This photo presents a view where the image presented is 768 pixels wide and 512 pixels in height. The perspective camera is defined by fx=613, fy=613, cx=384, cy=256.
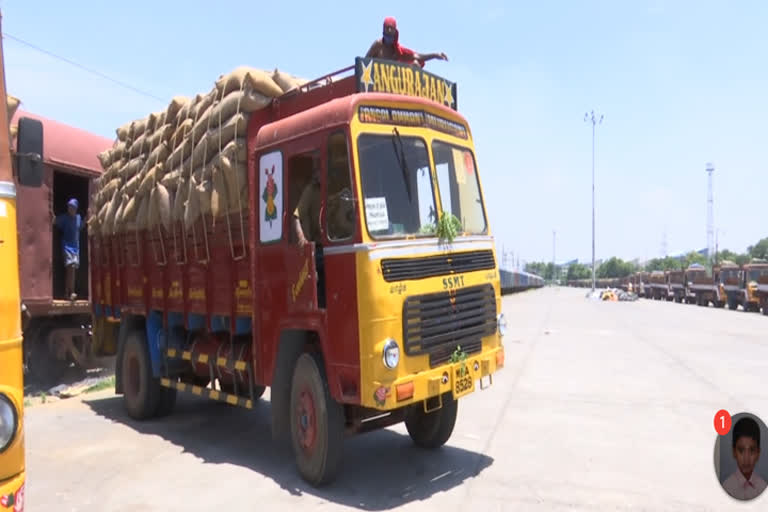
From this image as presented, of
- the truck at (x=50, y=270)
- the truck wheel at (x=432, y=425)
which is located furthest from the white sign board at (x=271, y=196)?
the truck at (x=50, y=270)

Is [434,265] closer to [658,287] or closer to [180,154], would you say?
[180,154]

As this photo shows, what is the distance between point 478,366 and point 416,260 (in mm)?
1176

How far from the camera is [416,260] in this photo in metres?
5.03

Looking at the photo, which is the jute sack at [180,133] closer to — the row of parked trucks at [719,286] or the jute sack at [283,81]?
the jute sack at [283,81]

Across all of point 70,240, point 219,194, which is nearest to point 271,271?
point 219,194

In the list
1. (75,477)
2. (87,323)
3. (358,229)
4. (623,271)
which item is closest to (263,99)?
(358,229)

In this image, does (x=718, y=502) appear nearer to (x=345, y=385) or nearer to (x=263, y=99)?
(x=345, y=385)

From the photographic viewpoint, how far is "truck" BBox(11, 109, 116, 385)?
400 inches

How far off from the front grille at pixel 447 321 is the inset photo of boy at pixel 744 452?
231cm

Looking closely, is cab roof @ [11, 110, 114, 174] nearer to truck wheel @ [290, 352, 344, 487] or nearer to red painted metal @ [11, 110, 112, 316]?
red painted metal @ [11, 110, 112, 316]

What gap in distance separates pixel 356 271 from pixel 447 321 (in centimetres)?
97

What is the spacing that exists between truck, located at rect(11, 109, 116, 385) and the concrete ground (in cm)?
179

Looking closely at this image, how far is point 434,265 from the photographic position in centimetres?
516

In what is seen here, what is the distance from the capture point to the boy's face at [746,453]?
294cm
